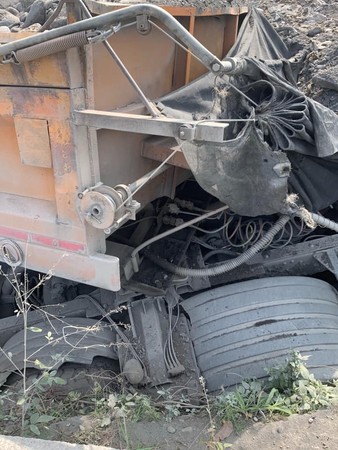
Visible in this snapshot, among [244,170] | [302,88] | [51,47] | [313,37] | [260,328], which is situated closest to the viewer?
[51,47]

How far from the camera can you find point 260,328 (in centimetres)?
267

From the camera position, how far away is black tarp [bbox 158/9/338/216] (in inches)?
90.9

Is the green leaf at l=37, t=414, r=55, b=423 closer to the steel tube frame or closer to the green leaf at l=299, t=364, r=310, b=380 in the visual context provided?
the green leaf at l=299, t=364, r=310, b=380

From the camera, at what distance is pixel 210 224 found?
3.33 meters

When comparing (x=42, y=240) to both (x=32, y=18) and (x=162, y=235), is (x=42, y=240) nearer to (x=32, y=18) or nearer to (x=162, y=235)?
(x=162, y=235)

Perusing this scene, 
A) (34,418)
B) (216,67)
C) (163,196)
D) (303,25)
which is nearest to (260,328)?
(163,196)

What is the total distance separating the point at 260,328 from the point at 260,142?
106 cm

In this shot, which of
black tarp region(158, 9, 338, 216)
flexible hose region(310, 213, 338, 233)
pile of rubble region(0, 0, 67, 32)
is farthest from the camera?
flexible hose region(310, 213, 338, 233)

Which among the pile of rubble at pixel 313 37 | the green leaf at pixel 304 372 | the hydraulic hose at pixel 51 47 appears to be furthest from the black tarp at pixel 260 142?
the pile of rubble at pixel 313 37

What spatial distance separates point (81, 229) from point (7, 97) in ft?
2.32

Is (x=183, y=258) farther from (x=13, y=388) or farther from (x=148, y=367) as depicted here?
(x=13, y=388)

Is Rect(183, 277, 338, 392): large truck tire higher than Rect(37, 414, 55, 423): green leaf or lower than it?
lower

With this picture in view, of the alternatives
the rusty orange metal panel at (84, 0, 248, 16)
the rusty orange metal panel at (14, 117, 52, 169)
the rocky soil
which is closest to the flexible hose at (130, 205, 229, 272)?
the rusty orange metal panel at (14, 117, 52, 169)

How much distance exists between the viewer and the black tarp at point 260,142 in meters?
2.31
